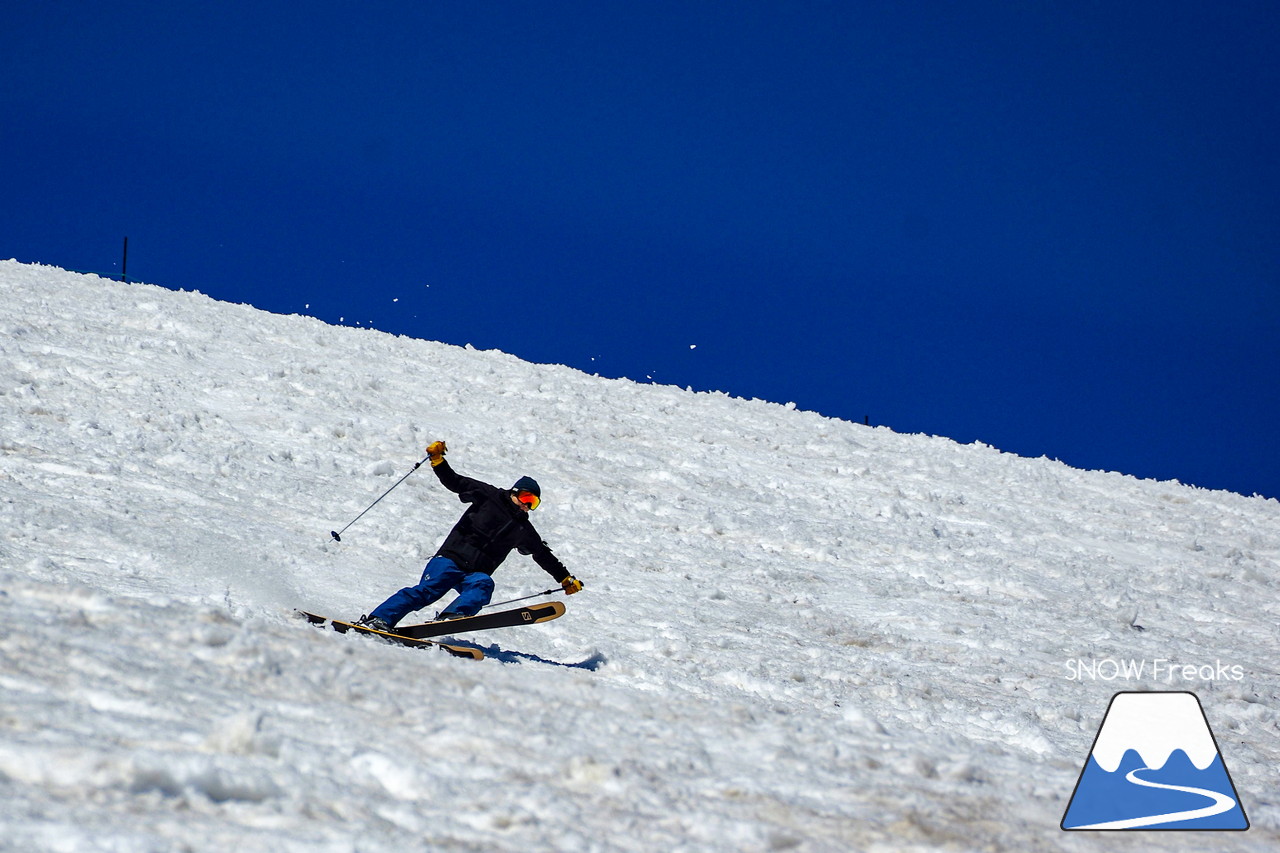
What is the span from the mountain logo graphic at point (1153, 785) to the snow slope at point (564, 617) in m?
0.15

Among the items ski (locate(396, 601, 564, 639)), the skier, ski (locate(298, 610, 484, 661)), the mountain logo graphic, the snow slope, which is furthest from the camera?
the skier

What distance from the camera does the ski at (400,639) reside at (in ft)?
27.3

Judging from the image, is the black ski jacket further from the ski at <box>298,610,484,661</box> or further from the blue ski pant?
the ski at <box>298,610,484,661</box>

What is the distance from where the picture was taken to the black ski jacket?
9797mm

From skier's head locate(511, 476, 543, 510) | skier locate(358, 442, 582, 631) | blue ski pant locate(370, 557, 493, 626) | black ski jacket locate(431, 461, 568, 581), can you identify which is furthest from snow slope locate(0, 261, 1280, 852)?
skier's head locate(511, 476, 543, 510)

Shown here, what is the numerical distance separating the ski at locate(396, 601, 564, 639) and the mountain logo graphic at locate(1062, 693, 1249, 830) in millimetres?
4639

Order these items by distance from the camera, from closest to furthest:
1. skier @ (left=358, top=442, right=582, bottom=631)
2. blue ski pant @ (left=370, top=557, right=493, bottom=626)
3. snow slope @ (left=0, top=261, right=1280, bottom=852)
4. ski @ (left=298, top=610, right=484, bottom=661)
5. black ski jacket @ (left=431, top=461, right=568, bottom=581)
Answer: snow slope @ (left=0, top=261, right=1280, bottom=852) → ski @ (left=298, top=610, right=484, bottom=661) → blue ski pant @ (left=370, top=557, right=493, bottom=626) → skier @ (left=358, top=442, right=582, bottom=631) → black ski jacket @ (left=431, top=461, right=568, bottom=581)

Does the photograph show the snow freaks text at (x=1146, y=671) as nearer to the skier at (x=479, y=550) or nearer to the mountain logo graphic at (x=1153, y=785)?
the mountain logo graphic at (x=1153, y=785)

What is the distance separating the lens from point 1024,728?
30.8 feet

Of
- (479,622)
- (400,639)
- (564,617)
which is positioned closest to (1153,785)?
(479,622)

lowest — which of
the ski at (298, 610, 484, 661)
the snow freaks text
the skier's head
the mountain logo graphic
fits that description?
the mountain logo graphic

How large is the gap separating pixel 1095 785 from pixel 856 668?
5.22 m

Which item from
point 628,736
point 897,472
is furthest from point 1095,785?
point 897,472

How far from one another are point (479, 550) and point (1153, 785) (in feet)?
19.1
